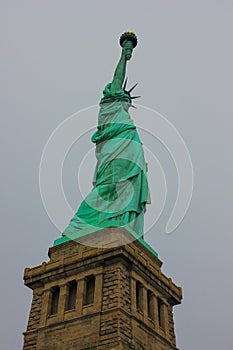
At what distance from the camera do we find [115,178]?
86.4 ft

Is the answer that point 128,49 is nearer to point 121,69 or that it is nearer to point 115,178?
point 121,69

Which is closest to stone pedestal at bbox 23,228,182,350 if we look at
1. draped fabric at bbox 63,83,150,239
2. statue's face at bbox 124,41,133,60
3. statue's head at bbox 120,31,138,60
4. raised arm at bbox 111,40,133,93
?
draped fabric at bbox 63,83,150,239

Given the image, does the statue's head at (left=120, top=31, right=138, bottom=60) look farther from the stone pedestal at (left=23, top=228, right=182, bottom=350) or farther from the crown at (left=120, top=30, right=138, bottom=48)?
the stone pedestal at (left=23, top=228, right=182, bottom=350)

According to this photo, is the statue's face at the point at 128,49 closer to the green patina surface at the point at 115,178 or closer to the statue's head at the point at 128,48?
the statue's head at the point at 128,48

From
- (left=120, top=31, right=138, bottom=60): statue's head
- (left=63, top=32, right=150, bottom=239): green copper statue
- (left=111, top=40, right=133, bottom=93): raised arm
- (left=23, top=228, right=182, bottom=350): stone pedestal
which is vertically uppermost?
(left=120, top=31, right=138, bottom=60): statue's head

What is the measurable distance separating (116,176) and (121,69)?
9224mm

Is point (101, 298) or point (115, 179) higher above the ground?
point (115, 179)

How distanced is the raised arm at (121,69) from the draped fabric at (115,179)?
1028 millimetres

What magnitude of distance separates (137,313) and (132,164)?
9.22 m

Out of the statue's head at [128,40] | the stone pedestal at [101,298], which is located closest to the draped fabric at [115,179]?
the stone pedestal at [101,298]

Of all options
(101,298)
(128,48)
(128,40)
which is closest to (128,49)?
(128,48)

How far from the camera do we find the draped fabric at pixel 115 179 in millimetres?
24828

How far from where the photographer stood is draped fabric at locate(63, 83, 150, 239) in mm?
24828

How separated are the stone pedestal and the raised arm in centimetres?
1202
